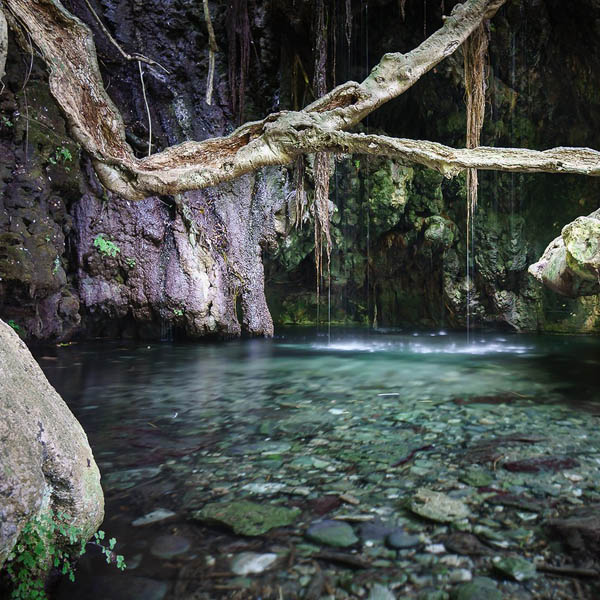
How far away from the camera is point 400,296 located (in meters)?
16.5

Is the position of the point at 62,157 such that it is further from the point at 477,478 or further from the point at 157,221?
the point at 477,478

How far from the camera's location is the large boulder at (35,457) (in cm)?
111

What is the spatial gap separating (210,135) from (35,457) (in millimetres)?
9333

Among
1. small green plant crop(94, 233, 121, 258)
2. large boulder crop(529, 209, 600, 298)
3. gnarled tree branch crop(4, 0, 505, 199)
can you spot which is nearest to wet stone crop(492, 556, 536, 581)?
large boulder crop(529, 209, 600, 298)

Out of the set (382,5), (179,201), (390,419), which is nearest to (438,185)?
(382,5)

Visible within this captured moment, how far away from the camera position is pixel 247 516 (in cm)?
193

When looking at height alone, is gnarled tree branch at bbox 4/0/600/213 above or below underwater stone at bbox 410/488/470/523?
above

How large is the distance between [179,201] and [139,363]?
380 centimetres

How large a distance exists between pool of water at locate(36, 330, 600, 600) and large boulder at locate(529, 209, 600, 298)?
1.16 metres

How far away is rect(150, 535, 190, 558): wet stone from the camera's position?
5.43ft

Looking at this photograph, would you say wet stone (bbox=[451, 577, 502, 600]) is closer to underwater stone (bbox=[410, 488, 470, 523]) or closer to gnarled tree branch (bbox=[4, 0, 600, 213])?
underwater stone (bbox=[410, 488, 470, 523])

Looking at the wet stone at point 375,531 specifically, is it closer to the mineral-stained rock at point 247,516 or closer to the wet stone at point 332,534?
the wet stone at point 332,534

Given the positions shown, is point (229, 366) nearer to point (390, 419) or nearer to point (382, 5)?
point (390, 419)

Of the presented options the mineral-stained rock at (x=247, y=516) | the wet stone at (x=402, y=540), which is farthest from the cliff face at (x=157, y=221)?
the wet stone at (x=402, y=540)
